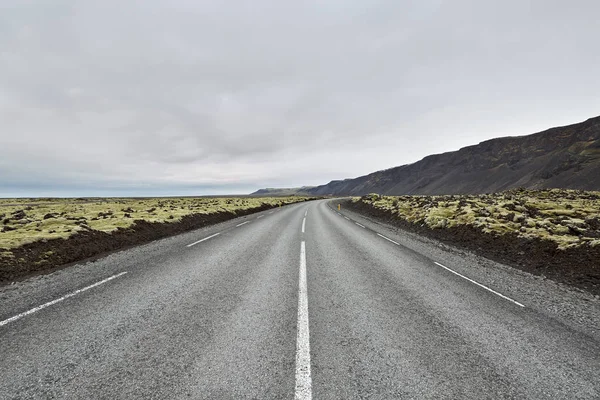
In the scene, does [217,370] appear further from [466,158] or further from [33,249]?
[466,158]

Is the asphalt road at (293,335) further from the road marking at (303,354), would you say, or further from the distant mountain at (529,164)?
the distant mountain at (529,164)

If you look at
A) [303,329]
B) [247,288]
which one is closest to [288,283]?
[247,288]

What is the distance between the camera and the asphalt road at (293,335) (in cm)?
298

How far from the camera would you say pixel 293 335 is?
4.03 meters

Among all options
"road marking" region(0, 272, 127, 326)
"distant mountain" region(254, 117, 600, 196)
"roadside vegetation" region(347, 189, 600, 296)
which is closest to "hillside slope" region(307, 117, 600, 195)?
"distant mountain" region(254, 117, 600, 196)

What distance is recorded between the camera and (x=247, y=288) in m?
5.97

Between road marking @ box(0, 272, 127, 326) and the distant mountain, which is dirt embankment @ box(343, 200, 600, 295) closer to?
road marking @ box(0, 272, 127, 326)

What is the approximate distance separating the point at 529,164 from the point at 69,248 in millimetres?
190242

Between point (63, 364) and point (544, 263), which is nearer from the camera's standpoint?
point (63, 364)

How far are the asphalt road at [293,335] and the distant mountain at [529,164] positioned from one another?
123 m

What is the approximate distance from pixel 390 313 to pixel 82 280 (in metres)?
7.46

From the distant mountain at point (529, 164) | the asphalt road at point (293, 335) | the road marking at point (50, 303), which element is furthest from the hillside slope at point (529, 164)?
the road marking at point (50, 303)

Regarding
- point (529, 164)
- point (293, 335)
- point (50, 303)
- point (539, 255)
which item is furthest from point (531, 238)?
point (529, 164)

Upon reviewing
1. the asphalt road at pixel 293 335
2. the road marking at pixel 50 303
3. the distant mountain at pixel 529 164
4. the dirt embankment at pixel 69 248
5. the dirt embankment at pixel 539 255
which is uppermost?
the distant mountain at pixel 529 164
